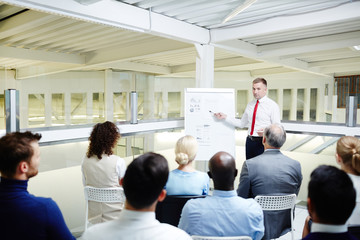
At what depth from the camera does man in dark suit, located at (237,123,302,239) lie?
7.51 ft

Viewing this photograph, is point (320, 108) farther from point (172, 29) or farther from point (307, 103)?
point (172, 29)

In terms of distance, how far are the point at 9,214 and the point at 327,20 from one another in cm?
365

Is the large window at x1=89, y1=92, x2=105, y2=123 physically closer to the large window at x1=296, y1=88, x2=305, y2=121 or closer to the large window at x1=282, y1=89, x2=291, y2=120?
the large window at x1=282, y1=89, x2=291, y2=120

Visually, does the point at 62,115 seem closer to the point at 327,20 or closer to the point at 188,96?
the point at 188,96

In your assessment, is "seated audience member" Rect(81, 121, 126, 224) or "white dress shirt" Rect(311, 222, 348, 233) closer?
"white dress shirt" Rect(311, 222, 348, 233)

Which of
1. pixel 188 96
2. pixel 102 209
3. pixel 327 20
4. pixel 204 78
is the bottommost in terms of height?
pixel 102 209

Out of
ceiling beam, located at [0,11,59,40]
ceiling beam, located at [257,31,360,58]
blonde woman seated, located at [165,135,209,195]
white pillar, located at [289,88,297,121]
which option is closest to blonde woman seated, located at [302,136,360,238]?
blonde woman seated, located at [165,135,209,195]

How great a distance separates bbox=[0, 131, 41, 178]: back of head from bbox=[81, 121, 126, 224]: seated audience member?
1003mm

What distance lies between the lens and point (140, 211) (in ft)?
3.68

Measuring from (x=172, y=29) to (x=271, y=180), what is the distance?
2.59 m

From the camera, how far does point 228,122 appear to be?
427 centimetres

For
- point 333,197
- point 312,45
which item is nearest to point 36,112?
point 312,45

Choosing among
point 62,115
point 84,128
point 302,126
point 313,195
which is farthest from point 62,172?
point 62,115

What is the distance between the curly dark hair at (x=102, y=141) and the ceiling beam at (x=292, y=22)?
258 centimetres
